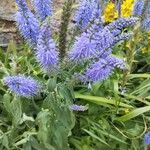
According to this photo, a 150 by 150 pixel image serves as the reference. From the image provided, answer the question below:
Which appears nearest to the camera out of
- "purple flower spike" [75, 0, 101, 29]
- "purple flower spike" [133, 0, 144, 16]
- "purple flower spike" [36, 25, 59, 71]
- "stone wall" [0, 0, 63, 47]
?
"purple flower spike" [36, 25, 59, 71]

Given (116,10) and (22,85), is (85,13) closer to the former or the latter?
(22,85)

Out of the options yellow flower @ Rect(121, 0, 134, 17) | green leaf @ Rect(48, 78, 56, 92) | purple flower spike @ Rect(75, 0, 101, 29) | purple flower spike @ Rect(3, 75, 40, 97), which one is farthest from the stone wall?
green leaf @ Rect(48, 78, 56, 92)

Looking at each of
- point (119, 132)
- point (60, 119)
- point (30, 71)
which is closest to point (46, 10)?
point (30, 71)

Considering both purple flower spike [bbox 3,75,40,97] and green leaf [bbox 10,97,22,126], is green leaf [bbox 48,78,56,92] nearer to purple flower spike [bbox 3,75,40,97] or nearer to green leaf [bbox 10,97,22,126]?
purple flower spike [bbox 3,75,40,97]

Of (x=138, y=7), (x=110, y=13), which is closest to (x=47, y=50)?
(x=138, y=7)

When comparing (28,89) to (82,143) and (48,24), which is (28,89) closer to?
(48,24)

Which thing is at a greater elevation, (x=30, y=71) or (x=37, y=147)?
(x=30, y=71)
